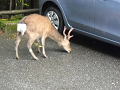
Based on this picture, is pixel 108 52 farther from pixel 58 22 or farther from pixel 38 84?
pixel 38 84

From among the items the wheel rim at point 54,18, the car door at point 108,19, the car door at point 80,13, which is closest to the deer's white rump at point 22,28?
the car door at point 80,13

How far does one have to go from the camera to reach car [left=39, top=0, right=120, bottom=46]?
5.47m

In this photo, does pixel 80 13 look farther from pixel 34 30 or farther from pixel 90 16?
pixel 34 30

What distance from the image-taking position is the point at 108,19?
18.2ft

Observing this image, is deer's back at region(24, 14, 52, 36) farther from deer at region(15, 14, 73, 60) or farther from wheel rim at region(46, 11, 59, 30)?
wheel rim at region(46, 11, 59, 30)

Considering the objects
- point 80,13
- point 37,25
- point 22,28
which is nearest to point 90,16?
point 80,13

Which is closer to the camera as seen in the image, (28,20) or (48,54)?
(28,20)

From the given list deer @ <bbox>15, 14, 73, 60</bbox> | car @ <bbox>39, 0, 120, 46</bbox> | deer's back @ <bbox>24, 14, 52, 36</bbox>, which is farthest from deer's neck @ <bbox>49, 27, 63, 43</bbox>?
car @ <bbox>39, 0, 120, 46</bbox>

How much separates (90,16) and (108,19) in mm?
551

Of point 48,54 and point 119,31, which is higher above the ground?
point 119,31

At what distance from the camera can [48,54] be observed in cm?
616

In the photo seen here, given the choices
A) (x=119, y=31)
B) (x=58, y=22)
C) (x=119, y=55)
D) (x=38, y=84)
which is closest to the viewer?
(x=38, y=84)

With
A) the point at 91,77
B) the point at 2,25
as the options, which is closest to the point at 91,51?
the point at 91,77

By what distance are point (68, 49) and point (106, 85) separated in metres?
2.02
